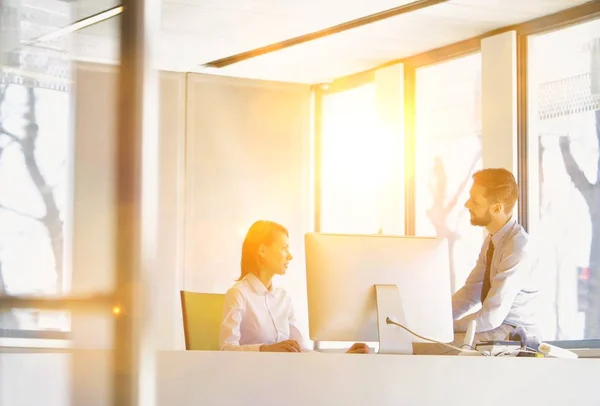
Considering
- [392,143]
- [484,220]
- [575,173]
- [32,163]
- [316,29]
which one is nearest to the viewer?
[32,163]

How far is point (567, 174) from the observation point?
6.51m

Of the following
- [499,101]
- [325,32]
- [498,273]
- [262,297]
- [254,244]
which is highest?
[325,32]

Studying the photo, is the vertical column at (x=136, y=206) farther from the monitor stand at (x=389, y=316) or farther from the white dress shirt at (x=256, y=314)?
the white dress shirt at (x=256, y=314)

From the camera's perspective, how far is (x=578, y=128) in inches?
253

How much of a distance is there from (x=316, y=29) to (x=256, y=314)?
3478mm

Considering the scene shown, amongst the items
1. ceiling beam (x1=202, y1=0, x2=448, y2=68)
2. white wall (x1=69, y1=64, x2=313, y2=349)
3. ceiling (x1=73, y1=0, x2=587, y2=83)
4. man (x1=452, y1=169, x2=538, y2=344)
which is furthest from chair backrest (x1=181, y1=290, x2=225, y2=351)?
white wall (x1=69, y1=64, x2=313, y2=349)

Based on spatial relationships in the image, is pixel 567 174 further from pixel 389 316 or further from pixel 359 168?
pixel 389 316

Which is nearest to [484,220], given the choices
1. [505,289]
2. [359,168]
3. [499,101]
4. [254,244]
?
[505,289]

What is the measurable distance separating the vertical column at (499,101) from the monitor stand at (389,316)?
3743 mm

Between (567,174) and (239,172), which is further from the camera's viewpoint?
(239,172)

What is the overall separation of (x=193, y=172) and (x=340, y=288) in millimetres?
5488

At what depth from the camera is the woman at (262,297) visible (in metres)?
4.23

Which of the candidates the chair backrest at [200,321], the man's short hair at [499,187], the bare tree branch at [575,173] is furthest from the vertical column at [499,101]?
the chair backrest at [200,321]

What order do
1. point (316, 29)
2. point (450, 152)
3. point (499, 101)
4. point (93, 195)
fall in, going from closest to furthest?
point (93, 195) < point (499, 101) < point (316, 29) < point (450, 152)
